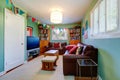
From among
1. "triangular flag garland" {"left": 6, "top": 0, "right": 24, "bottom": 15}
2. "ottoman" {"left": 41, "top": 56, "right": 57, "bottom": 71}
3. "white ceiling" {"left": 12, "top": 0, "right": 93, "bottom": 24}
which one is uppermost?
"white ceiling" {"left": 12, "top": 0, "right": 93, "bottom": 24}

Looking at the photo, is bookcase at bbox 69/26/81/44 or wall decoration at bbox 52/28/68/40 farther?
wall decoration at bbox 52/28/68/40

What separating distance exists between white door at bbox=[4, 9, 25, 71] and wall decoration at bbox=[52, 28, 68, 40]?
11.8ft

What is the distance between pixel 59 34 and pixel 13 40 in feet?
14.5

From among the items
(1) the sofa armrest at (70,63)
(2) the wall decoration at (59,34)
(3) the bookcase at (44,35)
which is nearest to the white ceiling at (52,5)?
(1) the sofa armrest at (70,63)

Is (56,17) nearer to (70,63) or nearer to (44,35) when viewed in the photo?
(70,63)

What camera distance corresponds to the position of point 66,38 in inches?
301

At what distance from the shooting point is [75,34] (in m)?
7.32

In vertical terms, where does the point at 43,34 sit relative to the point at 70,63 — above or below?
above

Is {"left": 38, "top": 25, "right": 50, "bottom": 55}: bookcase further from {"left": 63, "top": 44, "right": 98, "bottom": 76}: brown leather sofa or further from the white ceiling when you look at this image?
{"left": 63, "top": 44, "right": 98, "bottom": 76}: brown leather sofa

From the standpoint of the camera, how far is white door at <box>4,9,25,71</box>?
10.9 feet

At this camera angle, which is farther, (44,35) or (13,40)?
(44,35)

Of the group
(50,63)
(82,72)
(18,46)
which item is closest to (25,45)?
(18,46)

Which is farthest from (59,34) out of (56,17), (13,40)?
(13,40)

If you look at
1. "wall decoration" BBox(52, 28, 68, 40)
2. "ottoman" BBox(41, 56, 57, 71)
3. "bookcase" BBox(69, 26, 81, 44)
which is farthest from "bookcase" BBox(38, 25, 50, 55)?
"ottoman" BBox(41, 56, 57, 71)
